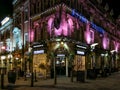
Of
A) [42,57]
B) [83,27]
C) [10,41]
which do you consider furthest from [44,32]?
[10,41]

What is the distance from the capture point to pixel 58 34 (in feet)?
120

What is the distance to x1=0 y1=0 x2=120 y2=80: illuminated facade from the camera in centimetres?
3703

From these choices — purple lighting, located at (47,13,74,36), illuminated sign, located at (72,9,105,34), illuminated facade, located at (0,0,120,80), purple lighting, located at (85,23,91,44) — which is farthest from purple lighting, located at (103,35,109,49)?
purple lighting, located at (47,13,74,36)

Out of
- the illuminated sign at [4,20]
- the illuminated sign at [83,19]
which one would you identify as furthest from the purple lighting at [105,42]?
the illuminated sign at [4,20]

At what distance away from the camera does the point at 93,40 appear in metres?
48.0

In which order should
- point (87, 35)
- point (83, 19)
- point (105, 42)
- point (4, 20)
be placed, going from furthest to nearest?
point (4, 20), point (105, 42), point (87, 35), point (83, 19)

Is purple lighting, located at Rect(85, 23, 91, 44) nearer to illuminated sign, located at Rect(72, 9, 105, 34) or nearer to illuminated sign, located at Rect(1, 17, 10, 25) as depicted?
illuminated sign, located at Rect(72, 9, 105, 34)

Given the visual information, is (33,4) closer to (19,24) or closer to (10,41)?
(19,24)

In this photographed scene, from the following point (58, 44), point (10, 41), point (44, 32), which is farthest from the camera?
point (10, 41)

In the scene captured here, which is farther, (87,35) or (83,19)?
(87,35)

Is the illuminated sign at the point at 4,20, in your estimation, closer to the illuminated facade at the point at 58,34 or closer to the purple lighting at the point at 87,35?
the illuminated facade at the point at 58,34

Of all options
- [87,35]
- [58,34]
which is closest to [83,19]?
[87,35]

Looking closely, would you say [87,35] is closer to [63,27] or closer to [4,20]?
[63,27]

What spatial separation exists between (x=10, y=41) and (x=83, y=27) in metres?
16.7
